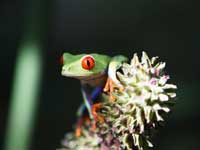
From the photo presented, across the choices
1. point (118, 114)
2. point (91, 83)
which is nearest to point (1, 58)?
point (91, 83)

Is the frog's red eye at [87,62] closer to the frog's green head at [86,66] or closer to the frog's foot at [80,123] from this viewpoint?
the frog's green head at [86,66]

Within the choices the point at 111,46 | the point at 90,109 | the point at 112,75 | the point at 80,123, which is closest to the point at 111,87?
the point at 112,75

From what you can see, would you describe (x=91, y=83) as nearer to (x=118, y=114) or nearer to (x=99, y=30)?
(x=118, y=114)

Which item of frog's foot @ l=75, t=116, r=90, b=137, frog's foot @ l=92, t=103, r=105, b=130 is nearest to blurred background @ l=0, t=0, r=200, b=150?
frog's foot @ l=75, t=116, r=90, b=137

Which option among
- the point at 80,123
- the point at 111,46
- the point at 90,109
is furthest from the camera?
the point at 111,46

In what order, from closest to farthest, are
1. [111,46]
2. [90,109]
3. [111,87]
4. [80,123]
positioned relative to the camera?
[111,87], [90,109], [80,123], [111,46]

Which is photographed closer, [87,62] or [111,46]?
[87,62]

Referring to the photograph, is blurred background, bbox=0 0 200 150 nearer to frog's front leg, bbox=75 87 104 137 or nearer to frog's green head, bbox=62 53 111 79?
frog's front leg, bbox=75 87 104 137

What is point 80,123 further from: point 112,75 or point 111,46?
point 111,46
